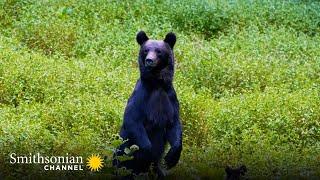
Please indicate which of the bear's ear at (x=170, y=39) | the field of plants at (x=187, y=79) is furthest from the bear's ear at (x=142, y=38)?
the field of plants at (x=187, y=79)

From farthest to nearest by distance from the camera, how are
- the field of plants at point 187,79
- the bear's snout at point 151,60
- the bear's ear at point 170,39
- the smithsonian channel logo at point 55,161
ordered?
1. the field of plants at point 187,79
2. the bear's ear at point 170,39
3. the smithsonian channel logo at point 55,161
4. the bear's snout at point 151,60

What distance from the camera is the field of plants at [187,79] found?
25.8ft

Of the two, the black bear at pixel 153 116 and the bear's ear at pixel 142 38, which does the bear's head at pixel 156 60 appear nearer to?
the black bear at pixel 153 116

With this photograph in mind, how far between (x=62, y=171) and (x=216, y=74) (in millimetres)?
5275

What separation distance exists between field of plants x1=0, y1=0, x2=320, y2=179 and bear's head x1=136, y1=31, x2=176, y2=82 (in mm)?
896

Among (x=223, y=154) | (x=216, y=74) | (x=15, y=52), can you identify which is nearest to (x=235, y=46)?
(x=216, y=74)

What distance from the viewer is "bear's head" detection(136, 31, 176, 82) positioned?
618 centimetres

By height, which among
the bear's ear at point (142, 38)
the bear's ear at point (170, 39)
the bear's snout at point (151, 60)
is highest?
the bear's ear at point (142, 38)

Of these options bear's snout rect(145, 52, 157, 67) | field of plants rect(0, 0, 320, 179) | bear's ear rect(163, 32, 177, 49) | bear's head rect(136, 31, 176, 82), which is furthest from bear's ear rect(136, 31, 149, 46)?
field of plants rect(0, 0, 320, 179)

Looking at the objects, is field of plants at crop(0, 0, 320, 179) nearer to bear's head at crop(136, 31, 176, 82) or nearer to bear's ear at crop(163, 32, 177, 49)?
bear's head at crop(136, 31, 176, 82)

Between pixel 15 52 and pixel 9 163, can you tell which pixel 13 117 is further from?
pixel 15 52

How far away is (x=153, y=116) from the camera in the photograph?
6270mm

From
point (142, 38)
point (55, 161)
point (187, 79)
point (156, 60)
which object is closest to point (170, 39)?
point (142, 38)

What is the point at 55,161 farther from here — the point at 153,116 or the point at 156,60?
the point at 156,60
